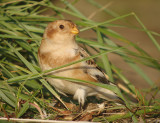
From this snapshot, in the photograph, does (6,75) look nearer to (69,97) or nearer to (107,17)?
Result: (69,97)

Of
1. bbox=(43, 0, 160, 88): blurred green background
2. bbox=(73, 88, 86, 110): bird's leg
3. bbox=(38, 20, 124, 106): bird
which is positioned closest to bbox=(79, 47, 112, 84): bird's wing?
bbox=(38, 20, 124, 106): bird

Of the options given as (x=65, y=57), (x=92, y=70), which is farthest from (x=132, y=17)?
(x=65, y=57)

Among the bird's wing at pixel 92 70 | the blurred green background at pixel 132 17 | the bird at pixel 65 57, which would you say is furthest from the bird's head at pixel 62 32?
the blurred green background at pixel 132 17

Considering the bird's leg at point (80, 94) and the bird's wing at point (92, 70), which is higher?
the bird's wing at point (92, 70)

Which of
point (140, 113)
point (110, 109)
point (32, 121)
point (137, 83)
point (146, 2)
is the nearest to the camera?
point (32, 121)

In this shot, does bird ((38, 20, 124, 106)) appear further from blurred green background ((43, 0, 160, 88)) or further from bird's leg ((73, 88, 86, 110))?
blurred green background ((43, 0, 160, 88))

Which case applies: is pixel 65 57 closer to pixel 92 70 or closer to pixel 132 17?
pixel 92 70

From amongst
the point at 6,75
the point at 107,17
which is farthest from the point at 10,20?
the point at 107,17

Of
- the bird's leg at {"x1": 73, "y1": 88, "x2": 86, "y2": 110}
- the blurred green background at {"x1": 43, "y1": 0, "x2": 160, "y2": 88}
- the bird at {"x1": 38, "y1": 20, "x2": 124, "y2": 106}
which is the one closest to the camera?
the bird at {"x1": 38, "y1": 20, "x2": 124, "y2": 106}

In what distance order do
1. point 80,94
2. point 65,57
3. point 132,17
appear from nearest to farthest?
point 65,57 < point 80,94 < point 132,17

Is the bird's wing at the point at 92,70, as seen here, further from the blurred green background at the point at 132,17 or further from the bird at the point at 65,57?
the blurred green background at the point at 132,17

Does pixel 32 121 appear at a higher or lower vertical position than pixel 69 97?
lower
